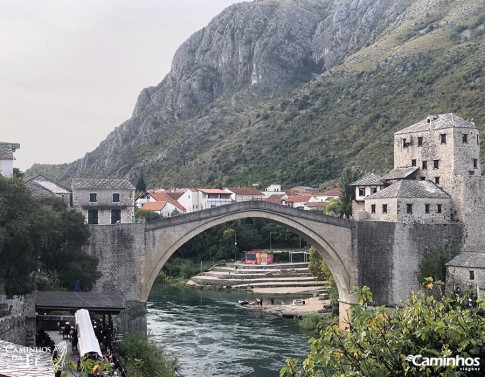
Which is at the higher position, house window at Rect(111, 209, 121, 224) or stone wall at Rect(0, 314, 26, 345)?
house window at Rect(111, 209, 121, 224)

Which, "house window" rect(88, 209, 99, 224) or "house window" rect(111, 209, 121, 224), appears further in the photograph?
"house window" rect(111, 209, 121, 224)

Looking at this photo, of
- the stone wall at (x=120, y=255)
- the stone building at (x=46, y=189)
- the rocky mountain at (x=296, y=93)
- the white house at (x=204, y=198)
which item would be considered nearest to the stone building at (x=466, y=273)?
the stone wall at (x=120, y=255)

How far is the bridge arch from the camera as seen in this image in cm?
4081

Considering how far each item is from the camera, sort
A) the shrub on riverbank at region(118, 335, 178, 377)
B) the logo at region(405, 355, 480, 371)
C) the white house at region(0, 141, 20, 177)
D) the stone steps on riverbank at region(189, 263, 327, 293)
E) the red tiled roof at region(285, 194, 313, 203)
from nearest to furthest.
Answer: the logo at region(405, 355, 480, 371) < the shrub on riverbank at region(118, 335, 178, 377) < the white house at region(0, 141, 20, 177) < the stone steps on riverbank at region(189, 263, 327, 293) < the red tiled roof at region(285, 194, 313, 203)

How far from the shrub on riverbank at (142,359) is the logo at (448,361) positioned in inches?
766

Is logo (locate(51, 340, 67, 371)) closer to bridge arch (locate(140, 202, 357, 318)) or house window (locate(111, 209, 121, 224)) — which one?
bridge arch (locate(140, 202, 357, 318))

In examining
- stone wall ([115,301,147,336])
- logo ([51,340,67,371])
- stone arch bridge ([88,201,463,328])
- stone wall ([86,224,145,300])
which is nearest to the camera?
logo ([51,340,67,371])

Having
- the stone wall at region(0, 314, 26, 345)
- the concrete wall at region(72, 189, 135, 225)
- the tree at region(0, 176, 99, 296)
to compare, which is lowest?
the stone wall at region(0, 314, 26, 345)

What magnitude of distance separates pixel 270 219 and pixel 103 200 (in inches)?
479

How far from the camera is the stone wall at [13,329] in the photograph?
86.9 feet

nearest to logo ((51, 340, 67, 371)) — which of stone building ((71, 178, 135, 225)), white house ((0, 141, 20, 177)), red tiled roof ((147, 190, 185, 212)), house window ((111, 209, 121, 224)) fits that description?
white house ((0, 141, 20, 177))

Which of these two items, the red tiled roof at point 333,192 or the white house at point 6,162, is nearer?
the white house at point 6,162

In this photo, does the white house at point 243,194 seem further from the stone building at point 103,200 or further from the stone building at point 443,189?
the stone building at point 443,189

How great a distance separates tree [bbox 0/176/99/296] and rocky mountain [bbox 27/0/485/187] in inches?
1934
